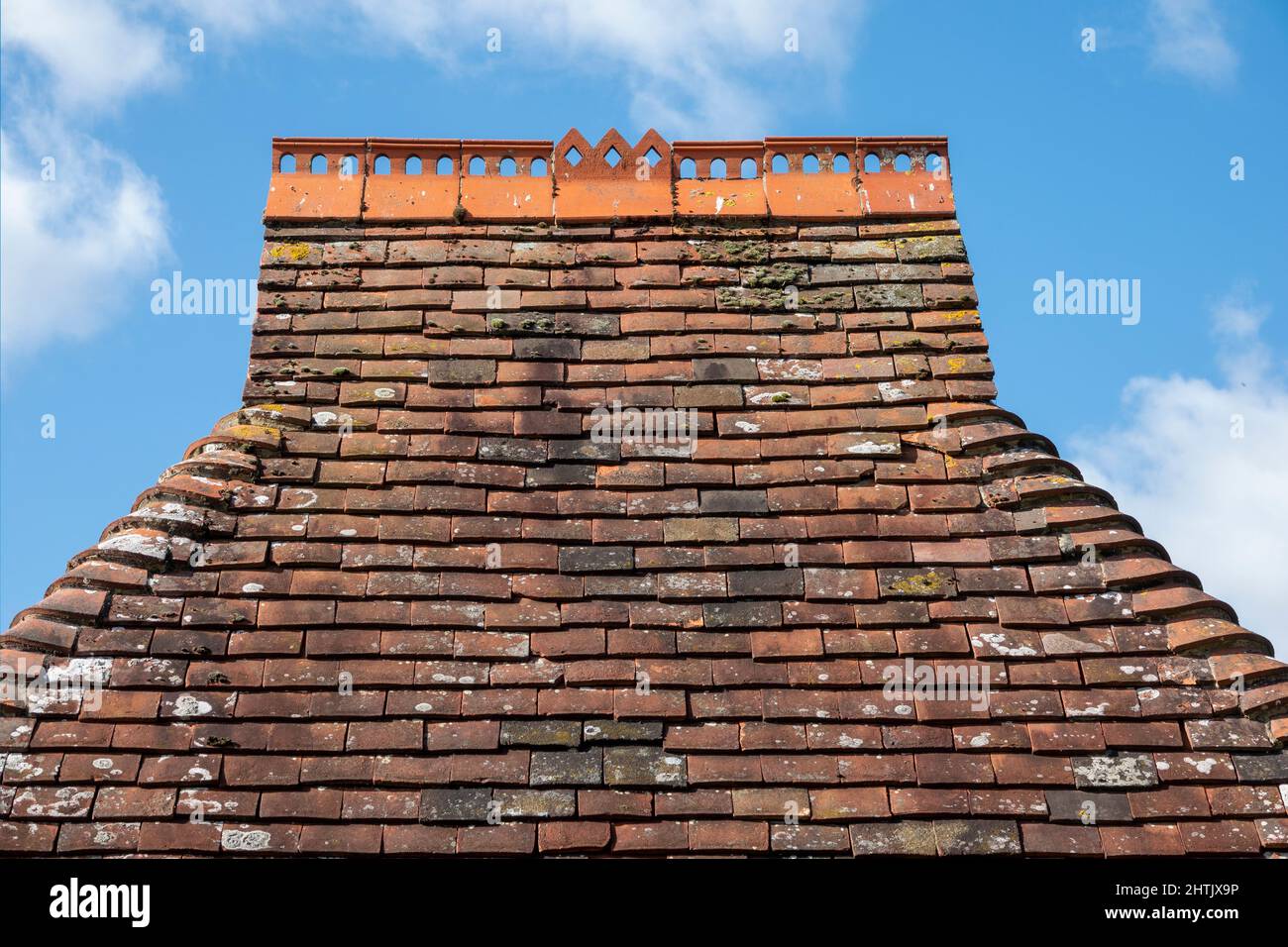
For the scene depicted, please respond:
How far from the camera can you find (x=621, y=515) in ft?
21.0

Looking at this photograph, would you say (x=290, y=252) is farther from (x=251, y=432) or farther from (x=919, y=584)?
(x=919, y=584)

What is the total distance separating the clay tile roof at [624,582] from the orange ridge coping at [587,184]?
0.07 feet

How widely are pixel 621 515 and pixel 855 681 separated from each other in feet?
4.14

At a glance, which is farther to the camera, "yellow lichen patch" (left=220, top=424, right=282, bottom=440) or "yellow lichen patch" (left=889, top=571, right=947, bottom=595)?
"yellow lichen patch" (left=220, top=424, right=282, bottom=440)

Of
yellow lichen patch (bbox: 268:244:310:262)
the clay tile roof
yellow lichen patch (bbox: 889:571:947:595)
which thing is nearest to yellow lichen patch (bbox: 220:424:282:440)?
the clay tile roof

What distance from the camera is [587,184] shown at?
7820 mm

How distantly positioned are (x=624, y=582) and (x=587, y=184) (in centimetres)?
261

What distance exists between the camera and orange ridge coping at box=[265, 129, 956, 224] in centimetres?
773

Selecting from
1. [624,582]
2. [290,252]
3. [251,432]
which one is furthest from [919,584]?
[290,252]

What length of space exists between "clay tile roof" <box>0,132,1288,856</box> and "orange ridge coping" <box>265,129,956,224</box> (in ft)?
0.07

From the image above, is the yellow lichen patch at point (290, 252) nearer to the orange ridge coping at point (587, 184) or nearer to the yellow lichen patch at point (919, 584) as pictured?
the orange ridge coping at point (587, 184)

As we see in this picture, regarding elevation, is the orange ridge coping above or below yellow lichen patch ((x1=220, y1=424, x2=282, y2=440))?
above

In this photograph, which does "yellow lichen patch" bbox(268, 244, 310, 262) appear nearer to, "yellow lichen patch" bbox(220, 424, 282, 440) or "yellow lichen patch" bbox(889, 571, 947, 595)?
"yellow lichen patch" bbox(220, 424, 282, 440)
